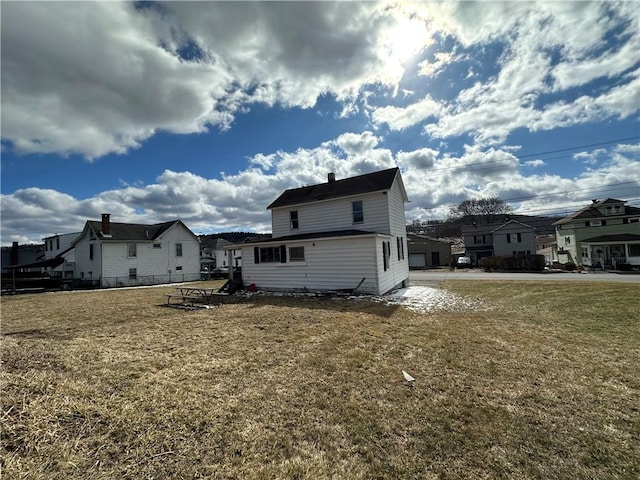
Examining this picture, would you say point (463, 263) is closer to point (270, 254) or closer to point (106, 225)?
point (270, 254)

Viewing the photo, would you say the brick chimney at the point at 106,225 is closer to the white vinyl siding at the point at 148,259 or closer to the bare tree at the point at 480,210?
the white vinyl siding at the point at 148,259

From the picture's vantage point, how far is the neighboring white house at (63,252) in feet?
108

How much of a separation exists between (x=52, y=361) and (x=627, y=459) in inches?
→ 335

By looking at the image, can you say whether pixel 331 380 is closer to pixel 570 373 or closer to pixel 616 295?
pixel 570 373

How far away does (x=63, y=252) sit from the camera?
34.6 metres

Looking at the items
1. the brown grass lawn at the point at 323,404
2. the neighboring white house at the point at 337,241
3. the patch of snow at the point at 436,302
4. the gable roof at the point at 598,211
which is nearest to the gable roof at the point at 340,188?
the neighboring white house at the point at 337,241

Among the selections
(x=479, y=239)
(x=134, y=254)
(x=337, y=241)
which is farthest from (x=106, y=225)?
(x=479, y=239)

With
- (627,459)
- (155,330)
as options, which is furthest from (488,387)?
(155,330)

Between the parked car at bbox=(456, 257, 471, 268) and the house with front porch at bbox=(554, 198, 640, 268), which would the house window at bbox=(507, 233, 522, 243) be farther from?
the parked car at bbox=(456, 257, 471, 268)

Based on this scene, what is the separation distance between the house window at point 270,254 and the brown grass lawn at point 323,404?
891 cm

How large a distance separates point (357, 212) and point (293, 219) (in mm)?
4597

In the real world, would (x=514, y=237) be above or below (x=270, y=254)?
above

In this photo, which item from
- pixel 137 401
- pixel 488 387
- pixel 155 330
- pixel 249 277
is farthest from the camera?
pixel 249 277

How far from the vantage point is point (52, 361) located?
5.41 metres
